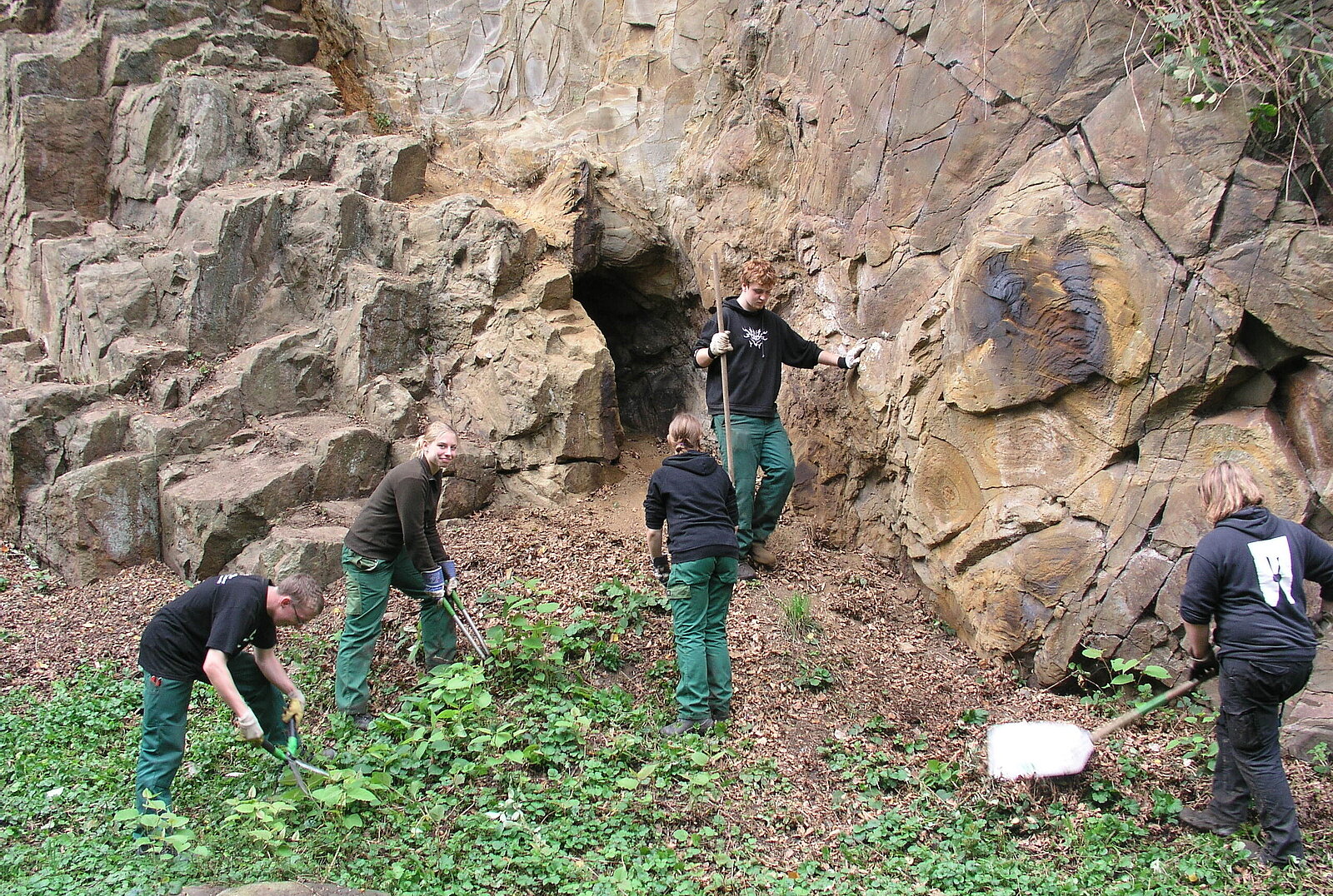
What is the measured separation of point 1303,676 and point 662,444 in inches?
244

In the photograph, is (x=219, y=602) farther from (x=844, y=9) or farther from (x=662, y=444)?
(x=844, y=9)

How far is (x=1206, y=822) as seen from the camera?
4.14m

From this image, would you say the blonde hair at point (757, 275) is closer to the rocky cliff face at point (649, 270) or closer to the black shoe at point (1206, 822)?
the rocky cliff face at point (649, 270)

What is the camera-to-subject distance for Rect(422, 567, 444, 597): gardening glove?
208 inches

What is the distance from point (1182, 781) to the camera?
4.50 metres

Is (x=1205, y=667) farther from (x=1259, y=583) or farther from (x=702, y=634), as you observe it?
(x=702, y=634)

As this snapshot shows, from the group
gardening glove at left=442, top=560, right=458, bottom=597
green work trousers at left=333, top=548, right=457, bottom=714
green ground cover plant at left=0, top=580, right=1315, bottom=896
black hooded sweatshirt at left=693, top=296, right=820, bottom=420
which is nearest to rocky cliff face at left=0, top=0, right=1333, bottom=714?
black hooded sweatshirt at left=693, top=296, right=820, bottom=420

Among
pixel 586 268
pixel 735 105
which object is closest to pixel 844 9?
pixel 735 105

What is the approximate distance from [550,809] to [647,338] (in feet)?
20.0

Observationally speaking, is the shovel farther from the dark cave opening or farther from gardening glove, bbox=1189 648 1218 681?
the dark cave opening

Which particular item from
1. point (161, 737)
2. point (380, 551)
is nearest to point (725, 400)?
point (380, 551)

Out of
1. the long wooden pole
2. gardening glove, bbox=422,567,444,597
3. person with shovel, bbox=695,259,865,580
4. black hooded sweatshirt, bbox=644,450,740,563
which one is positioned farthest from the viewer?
person with shovel, bbox=695,259,865,580

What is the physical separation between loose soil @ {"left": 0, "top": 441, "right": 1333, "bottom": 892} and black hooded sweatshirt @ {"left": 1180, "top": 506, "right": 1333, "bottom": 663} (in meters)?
0.94

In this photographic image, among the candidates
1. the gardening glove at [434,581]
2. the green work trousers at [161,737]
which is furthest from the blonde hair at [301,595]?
the gardening glove at [434,581]
